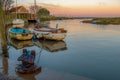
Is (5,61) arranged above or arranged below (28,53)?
below

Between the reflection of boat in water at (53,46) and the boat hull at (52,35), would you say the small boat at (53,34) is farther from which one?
the reflection of boat in water at (53,46)

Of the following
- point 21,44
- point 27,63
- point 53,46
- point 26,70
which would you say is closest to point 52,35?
point 53,46

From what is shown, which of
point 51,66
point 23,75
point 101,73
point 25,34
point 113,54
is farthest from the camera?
point 25,34

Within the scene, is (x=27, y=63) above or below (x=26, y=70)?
above

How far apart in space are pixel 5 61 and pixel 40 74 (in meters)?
3.39

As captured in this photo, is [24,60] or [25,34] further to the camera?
[25,34]

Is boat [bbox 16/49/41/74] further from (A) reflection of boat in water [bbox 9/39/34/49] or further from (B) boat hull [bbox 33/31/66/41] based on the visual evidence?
(B) boat hull [bbox 33/31/66/41]

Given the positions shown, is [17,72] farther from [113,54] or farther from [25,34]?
[25,34]

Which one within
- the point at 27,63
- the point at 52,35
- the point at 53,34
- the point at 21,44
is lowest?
the point at 21,44

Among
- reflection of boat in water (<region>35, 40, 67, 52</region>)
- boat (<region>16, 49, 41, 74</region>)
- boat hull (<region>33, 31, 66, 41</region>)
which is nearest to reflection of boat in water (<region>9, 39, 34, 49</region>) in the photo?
reflection of boat in water (<region>35, 40, 67, 52</region>)

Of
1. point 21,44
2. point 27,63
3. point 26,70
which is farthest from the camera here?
point 21,44

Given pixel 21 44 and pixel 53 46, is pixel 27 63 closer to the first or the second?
pixel 53 46

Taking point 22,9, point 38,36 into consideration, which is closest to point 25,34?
point 38,36

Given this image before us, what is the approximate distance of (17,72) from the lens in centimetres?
1112
